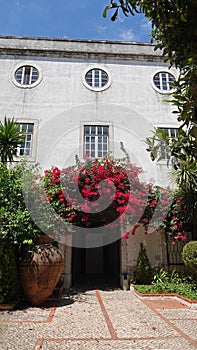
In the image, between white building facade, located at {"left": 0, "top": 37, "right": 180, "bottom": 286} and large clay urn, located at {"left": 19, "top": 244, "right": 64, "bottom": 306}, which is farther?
white building facade, located at {"left": 0, "top": 37, "right": 180, "bottom": 286}

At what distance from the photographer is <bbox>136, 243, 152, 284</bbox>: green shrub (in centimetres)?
921

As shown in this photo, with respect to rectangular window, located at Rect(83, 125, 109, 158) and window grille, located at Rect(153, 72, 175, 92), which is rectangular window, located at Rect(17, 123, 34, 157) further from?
window grille, located at Rect(153, 72, 175, 92)

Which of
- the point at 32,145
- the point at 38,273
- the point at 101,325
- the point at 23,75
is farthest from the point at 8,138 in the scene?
the point at 101,325

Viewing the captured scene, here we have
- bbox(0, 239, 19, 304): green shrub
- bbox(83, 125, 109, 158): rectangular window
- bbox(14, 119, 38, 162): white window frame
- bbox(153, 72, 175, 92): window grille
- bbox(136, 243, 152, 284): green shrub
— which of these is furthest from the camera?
bbox(153, 72, 175, 92): window grille

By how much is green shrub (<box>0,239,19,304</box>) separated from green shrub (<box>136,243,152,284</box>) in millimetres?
4525

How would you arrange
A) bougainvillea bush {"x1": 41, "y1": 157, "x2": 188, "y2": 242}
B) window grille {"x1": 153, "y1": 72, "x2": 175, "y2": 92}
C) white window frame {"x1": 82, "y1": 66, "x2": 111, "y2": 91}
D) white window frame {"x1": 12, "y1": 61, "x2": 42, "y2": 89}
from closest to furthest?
bougainvillea bush {"x1": 41, "y1": 157, "x2": 188, "y2": 242}
white window frame {"x1": 12, "y1": 61, "x2": 42, "y2": 89}
white window frame {"x1": 82, "y1": 66, "x2": 111, "y2": 91}
window grille {"x1": 153, "y1": 72, "x2": 175, "y2": 92}

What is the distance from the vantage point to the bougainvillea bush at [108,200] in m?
8.77

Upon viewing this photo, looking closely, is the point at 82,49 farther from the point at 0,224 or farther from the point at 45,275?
the point at 45,275

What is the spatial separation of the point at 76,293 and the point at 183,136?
24.9ft

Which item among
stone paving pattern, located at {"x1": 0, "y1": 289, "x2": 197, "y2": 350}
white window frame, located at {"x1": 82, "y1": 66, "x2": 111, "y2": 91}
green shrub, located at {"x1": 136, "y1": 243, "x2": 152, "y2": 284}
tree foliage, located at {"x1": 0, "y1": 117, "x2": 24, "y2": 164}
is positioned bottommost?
stone paving pattern, located at {"x1": 0, "y1": 289, "x2": 197, "y2": 350}

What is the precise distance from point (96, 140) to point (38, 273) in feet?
22.5

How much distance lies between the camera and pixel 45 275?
252 inches

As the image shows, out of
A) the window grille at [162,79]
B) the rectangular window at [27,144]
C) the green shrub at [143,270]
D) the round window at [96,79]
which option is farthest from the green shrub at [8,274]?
the window grille at [162,79]

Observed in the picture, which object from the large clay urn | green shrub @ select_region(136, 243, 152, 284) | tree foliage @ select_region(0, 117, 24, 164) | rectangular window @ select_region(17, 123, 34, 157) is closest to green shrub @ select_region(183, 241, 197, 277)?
green shrub @ select_region(136, 243, 152, 284)
